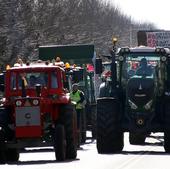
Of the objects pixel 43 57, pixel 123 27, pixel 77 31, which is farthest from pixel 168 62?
pixel 123 27

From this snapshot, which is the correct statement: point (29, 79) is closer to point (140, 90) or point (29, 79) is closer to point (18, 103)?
point (18, 103)

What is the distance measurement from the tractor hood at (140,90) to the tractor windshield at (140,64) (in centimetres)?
19

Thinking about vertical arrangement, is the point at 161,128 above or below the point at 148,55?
below

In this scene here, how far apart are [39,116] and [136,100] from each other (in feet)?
11.5

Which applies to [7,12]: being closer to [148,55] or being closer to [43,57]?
[43,57]

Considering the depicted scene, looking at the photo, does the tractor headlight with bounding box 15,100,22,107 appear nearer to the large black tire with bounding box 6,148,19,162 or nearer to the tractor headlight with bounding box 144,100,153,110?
the large black tire with bounding box 6,148,19,162

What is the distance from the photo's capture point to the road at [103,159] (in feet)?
60.2

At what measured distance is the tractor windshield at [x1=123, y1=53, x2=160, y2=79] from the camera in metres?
22.6

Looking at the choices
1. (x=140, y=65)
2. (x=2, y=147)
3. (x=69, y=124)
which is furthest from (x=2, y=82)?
(x=140, y=65)

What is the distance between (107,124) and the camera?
22484 millimetres

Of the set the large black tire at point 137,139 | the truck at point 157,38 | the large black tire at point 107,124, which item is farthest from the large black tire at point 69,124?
the truck at point 157,38

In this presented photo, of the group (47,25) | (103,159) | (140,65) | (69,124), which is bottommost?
(103,159)

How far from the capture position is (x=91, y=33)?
76062mm

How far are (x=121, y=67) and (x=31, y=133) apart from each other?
413 centimetres
